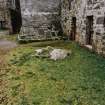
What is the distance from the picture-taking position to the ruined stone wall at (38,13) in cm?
1573

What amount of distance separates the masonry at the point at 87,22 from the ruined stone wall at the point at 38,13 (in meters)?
1.40

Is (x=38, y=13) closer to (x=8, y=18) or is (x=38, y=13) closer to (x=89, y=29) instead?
(x=89, y=29)

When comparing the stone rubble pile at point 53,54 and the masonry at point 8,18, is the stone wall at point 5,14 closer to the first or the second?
the masonry at point 8,18

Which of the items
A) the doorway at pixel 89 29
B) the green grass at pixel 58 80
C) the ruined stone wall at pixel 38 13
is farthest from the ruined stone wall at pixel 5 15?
the green grass at pixel 58 80

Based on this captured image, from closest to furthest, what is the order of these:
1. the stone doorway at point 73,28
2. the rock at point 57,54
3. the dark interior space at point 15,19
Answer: the rock at point 57,54 < the stone doorway at point 73,28 < the dark interior space at point 15,19

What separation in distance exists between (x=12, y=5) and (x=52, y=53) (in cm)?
1314

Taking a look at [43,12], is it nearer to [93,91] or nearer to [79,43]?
[79,43]

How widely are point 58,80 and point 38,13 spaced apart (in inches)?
371

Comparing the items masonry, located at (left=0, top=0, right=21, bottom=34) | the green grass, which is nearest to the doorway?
the green grass

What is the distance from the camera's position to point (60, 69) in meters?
8.27

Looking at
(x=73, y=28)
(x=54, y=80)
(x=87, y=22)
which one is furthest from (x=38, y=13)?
(x=54, y=80)

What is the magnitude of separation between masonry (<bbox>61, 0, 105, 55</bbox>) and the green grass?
793mm

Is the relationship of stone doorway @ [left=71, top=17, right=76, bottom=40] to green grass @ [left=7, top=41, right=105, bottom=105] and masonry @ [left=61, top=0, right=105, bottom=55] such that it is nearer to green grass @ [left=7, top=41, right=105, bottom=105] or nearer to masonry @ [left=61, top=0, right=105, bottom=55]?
masonry @ [left=61, top=0, right=105, bottom=55]

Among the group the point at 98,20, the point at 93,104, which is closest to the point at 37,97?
the point at 93,104
